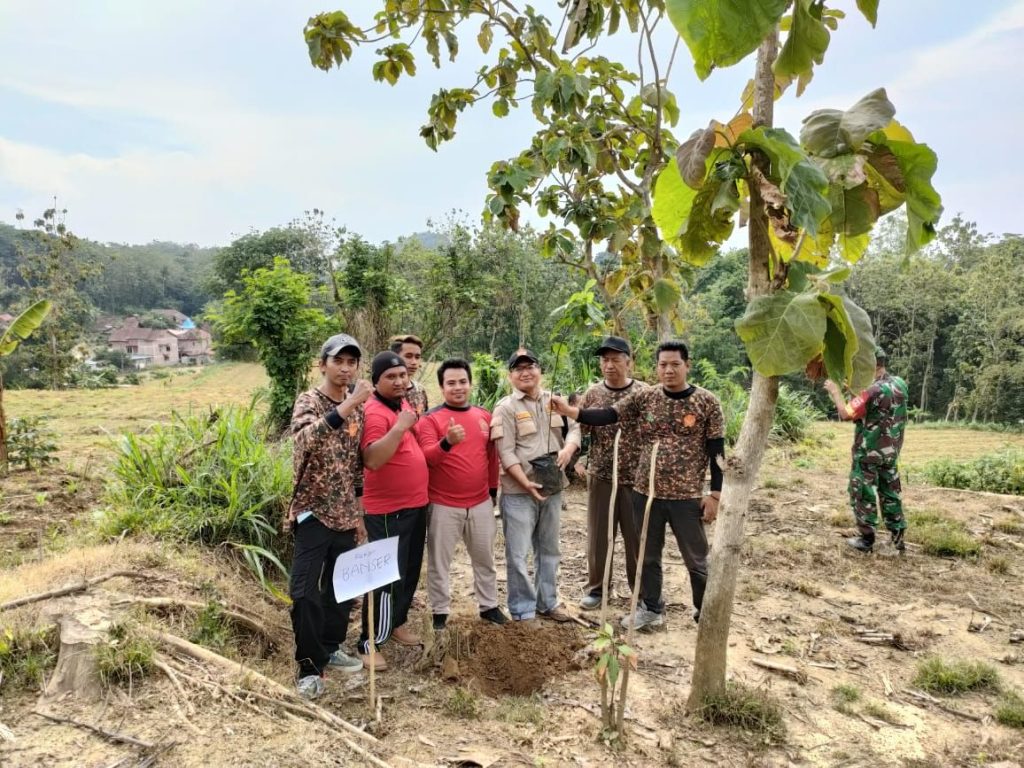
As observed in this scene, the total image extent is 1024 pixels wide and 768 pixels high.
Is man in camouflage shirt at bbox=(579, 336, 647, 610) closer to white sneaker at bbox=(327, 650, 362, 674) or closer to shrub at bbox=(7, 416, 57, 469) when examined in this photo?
white sneaker at bbox=(327, 650, 362, 674)

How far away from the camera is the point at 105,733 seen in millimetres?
2254

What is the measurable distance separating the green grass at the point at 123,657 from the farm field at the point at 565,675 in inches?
1.9

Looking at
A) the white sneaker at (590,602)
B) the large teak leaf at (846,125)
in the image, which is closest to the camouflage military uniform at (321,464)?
the white sneaker at (590,602)

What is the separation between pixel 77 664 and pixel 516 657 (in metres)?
1.96

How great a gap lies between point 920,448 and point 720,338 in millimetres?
13879

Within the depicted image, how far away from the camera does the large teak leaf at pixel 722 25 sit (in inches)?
43.1

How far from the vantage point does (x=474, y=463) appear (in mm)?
3613

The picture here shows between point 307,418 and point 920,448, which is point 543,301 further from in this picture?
point 307,418

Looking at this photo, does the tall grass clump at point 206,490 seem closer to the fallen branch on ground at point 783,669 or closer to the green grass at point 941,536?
the fallen branch on ground at point 783,669

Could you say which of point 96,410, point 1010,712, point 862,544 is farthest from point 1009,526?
point 96,410

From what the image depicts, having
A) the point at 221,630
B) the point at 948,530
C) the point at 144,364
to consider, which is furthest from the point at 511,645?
the point at 144,364

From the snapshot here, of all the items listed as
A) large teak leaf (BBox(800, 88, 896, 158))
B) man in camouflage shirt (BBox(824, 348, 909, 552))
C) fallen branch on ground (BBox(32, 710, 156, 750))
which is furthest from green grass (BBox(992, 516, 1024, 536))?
fallen branch on ground (BBox(32, 710, 156, 750))

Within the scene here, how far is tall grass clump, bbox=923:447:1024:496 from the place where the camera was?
759 cm

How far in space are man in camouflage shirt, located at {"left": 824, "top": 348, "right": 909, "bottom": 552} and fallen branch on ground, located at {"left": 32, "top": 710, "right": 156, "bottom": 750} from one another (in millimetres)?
4920
